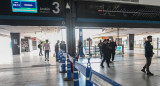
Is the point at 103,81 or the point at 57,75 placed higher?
the point at 103,81

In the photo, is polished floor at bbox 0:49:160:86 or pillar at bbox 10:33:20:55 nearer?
polished floor at bbox 0:49:160:86

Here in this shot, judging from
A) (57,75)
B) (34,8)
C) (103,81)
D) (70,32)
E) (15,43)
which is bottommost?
(57,75)

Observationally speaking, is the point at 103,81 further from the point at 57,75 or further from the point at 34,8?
the point at 34,8

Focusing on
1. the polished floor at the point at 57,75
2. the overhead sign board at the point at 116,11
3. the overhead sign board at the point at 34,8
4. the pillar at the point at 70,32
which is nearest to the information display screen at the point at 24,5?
the overhead sign board at the point at 34,8

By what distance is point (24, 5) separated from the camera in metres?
4.57

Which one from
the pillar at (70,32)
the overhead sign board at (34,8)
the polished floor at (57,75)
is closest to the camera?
the polished floor at (57,75)

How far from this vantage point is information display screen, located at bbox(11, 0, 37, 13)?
4.52 m

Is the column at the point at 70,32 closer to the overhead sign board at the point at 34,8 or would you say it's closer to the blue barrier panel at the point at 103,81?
the overhead sign board at the point at 34,8

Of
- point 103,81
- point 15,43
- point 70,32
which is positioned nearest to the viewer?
point 103,81

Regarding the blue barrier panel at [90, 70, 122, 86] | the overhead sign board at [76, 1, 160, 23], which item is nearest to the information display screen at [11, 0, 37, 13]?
the overhead sign board at [76, 1, 160, 23]

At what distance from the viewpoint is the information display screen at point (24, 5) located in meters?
4.52

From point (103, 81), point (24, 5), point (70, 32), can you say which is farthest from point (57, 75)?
point (103, 81)

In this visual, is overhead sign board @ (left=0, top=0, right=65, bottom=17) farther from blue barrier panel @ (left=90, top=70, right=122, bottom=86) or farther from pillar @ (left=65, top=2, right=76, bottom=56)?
blue barrier panel @ (left=90, top=70, right=122, bottom=86)

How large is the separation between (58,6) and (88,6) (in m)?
1.42
